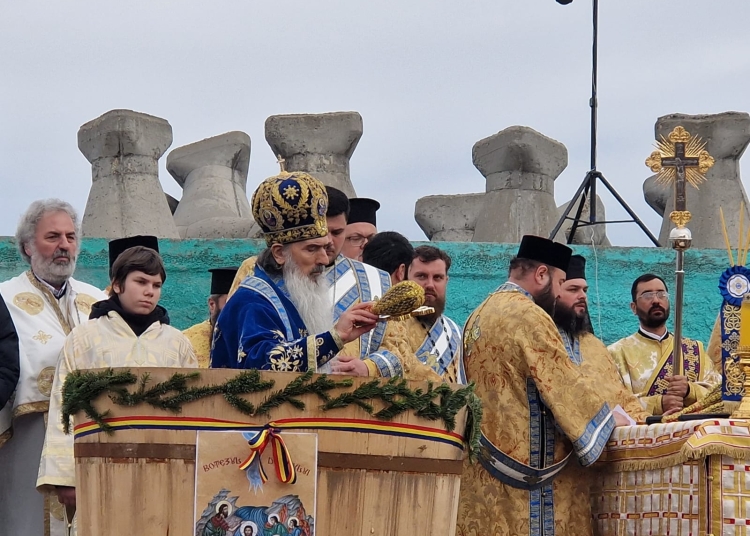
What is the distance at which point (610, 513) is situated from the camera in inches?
258

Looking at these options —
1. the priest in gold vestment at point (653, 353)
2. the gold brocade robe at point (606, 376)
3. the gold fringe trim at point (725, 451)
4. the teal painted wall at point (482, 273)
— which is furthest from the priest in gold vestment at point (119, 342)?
the teal painted wall at point (482, 273)

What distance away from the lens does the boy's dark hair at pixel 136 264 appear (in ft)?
20.0

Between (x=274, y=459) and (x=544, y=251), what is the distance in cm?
281

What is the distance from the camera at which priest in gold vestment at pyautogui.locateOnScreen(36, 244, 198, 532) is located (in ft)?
19.6

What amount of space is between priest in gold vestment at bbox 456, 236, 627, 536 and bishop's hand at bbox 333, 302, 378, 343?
1.93 meters

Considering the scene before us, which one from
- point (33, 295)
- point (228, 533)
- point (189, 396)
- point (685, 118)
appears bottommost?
point (228, 533)

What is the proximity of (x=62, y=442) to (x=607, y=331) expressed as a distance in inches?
187

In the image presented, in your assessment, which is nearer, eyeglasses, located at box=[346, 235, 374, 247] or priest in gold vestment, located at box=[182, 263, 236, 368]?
eyeglasses, located at box=[346, 235, 374, 247]

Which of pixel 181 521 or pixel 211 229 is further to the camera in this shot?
pixel 211 229

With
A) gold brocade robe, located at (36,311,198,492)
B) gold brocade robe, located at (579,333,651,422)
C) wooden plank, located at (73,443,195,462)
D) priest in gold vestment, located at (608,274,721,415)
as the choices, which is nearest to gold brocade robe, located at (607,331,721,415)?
priest in gold vestment, located at (608,274,721,415)

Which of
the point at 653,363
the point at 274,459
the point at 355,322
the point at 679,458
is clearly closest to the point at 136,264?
the point at 355,322

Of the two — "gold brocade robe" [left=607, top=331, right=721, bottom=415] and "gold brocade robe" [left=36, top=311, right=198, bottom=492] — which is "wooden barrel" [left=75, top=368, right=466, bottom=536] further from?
"gold brocade robe" [left=607, top=331, right=721, bottom=415]

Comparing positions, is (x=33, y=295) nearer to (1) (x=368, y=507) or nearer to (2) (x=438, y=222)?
(1) (x=368, y=507)

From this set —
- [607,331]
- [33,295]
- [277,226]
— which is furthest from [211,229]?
[277,226]
